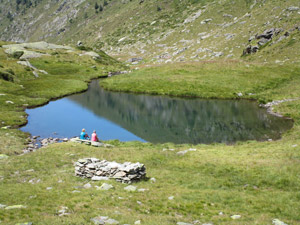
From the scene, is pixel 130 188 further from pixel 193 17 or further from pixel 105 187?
pixel 193 17

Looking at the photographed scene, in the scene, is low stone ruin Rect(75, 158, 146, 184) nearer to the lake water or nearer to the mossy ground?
the mossy ground

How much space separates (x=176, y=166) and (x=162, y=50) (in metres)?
132

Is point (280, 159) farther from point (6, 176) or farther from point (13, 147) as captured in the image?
point (13, 147)

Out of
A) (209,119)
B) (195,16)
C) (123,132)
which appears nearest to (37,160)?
(123,132)

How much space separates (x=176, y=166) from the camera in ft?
90.5

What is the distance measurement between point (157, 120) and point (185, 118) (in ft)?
19.5

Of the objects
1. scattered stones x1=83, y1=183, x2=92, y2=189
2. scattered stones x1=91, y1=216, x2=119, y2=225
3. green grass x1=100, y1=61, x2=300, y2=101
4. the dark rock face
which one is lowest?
scattered stones x1=83, y1=183, x2=92, y2=189

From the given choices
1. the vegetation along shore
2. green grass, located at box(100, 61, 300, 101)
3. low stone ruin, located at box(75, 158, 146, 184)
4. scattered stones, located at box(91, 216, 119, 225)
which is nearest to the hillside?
the vegetation along shore

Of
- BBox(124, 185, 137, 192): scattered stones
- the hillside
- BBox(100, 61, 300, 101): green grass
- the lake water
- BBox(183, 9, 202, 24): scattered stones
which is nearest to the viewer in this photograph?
BBox(124, 185, 137, 192): scattered stones

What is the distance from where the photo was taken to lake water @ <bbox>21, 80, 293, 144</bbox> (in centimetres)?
4747

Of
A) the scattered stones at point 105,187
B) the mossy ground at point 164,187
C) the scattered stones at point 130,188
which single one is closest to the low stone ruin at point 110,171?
the mossy ground at point 164,187

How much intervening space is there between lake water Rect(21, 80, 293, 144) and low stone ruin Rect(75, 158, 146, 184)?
71.7 ft

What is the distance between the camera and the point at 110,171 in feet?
77.3

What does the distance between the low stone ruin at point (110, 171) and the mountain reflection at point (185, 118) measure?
21756mm
